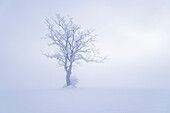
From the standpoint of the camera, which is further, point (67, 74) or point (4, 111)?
point (67, 74)

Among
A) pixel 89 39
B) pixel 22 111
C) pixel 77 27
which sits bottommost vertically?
pixel 22 111

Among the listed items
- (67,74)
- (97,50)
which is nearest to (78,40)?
(97,50)

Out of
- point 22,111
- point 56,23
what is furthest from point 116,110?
point 56,23

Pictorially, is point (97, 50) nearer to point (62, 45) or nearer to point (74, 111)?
point (62, 45)

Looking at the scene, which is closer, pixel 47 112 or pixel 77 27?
pixel 47 112

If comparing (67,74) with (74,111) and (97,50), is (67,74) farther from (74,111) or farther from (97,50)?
(74,111)

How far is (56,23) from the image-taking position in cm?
1969

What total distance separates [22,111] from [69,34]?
13505 millimetres

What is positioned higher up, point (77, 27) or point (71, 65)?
point (77, 27)

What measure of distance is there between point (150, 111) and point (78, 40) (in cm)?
1377

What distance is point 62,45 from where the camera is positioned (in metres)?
19.0

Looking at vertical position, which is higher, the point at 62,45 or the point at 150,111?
the point at 62,45

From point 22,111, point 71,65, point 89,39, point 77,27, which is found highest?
point 77,27

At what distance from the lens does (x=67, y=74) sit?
1883 centimetres
